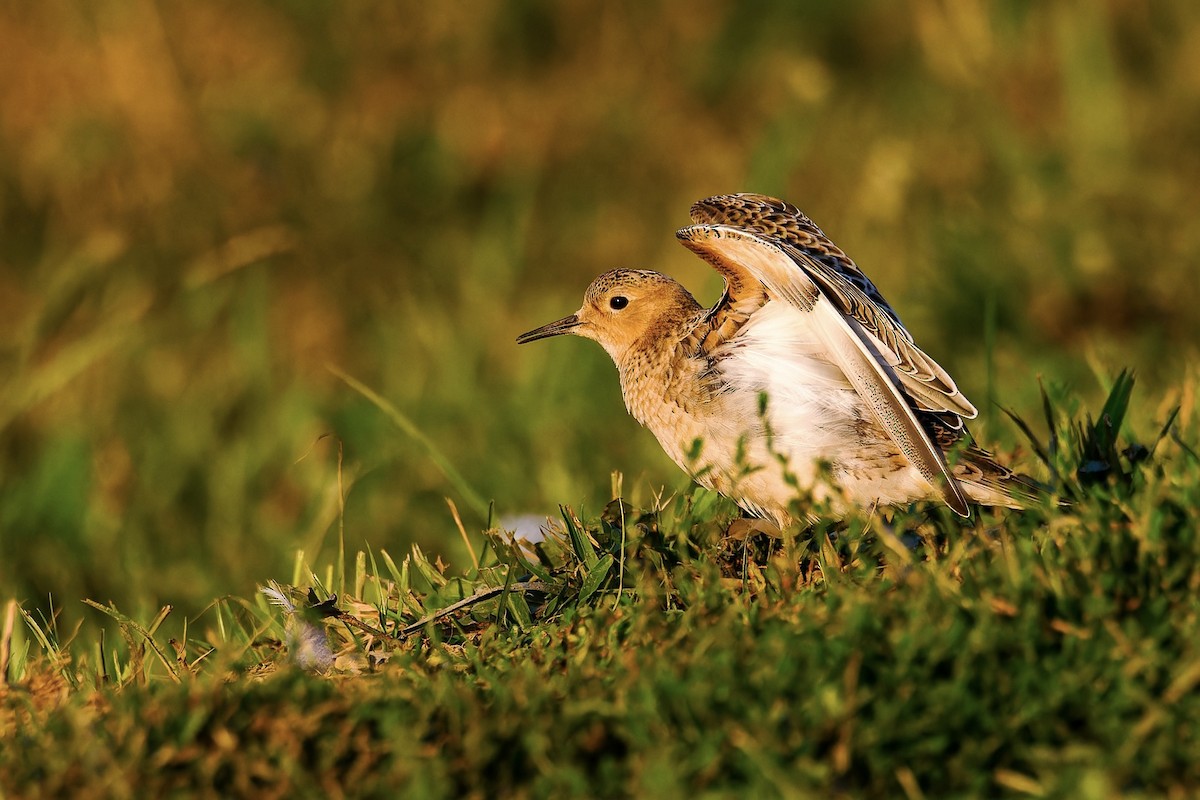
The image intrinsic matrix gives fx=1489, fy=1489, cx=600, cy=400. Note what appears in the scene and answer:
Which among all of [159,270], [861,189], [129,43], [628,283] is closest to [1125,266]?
[861,189]

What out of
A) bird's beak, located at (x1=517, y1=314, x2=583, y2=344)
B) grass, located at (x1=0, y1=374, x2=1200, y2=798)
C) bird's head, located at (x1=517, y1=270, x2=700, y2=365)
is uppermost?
bird's head, located at (x1=517, y1=270, x2=700, y2=365)

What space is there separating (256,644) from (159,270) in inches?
220

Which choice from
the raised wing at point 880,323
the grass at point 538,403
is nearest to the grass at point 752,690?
the grass at point 538,403

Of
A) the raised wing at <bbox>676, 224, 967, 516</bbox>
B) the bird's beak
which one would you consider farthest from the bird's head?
the raised wing at <bbox>676, 224, 967, 516</bbox>

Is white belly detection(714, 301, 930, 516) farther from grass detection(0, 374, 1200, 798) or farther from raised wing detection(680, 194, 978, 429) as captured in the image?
grass detection(0, 374, 1200, 798)

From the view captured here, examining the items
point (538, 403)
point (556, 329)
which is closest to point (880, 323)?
point (556, 329)

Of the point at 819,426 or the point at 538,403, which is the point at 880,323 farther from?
the point at 538,403

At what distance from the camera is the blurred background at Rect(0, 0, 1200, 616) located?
6.39 m

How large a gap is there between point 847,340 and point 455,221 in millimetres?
5579

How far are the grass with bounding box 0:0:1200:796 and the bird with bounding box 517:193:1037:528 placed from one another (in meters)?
0.17

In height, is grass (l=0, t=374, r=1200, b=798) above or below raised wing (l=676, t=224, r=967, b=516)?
below

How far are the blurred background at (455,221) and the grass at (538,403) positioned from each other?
3cm

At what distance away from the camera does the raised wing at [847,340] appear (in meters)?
3.77

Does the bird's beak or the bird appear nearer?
the bird
